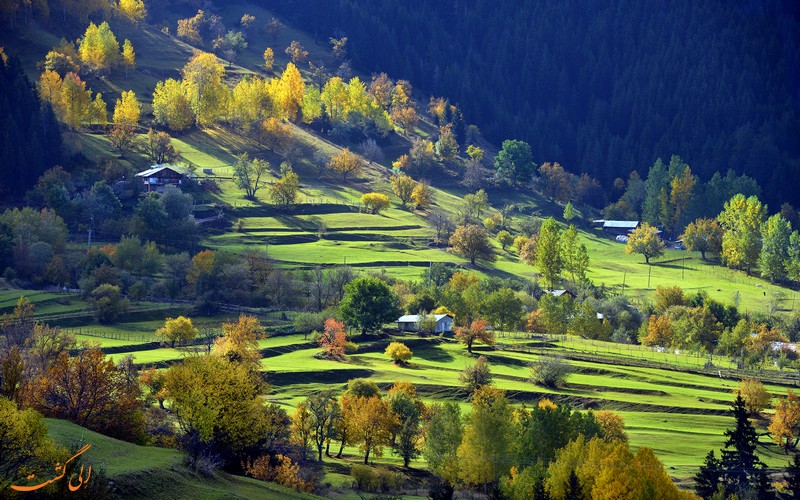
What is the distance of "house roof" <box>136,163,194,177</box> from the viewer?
158500 mm

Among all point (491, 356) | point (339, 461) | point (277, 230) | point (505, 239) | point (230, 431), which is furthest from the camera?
point (505, 239)

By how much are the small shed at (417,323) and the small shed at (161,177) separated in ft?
174

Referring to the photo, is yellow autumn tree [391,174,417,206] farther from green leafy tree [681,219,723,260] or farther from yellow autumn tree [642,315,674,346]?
yellow autumn tree [642,315,674,346]

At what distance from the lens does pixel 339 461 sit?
251 feet

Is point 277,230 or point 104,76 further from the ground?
point 104,76

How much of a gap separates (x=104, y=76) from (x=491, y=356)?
121 metres

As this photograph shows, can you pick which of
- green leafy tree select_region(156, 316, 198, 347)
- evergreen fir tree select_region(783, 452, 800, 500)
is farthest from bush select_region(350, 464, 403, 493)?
green leafy tree select_region(156, 316, 198, 347)

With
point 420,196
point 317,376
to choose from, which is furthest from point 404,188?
point 317,376

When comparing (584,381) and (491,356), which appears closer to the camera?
(584,381)

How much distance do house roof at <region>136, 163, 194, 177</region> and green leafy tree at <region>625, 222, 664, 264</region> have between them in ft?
259

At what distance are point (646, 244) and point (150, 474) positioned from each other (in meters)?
143

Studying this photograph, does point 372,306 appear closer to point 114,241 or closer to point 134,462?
point 114,241

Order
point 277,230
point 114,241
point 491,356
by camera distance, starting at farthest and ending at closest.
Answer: point 277,230, point 114,241, point 491,356

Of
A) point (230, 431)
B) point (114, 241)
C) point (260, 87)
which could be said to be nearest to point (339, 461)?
point (230, 431)
